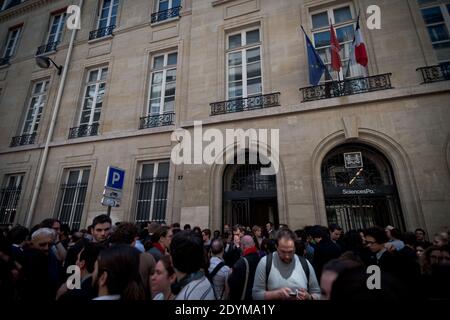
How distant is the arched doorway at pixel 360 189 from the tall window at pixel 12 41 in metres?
16.5

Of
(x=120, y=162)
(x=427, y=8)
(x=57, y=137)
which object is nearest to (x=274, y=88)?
(x=427, y=8)

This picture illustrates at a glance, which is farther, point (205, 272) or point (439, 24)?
point (439, 24)

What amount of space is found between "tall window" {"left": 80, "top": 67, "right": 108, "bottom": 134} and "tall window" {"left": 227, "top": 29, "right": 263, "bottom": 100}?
564 centimetres

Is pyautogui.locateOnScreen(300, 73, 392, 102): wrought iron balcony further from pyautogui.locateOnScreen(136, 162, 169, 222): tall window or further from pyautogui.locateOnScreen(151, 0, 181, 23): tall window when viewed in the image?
pyautogui.locateOnScreen(151, 0, 181, 23): tall window

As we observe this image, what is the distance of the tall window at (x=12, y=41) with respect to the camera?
1262cm

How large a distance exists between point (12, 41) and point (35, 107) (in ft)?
17.7

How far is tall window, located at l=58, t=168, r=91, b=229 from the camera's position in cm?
844

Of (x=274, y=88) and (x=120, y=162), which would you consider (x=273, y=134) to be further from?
(x=120, y=162)

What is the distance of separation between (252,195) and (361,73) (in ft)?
15.4

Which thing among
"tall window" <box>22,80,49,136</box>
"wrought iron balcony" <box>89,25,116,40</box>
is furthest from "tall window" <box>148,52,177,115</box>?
"tall window" <box>22,80,49,136</box>

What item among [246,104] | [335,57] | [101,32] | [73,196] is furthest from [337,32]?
[73,196]

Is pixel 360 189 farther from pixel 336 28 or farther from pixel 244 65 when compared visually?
pixel 244 65

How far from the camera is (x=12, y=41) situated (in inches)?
510
